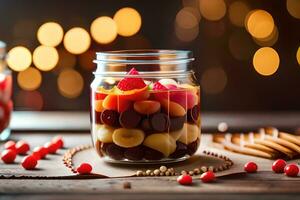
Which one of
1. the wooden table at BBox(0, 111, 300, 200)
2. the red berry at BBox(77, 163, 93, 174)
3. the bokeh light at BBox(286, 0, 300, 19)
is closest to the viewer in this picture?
the wooden table at BBox(0, 111, 300, 200)

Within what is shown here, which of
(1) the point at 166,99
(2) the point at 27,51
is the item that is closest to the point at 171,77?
(1) the point at 166,99

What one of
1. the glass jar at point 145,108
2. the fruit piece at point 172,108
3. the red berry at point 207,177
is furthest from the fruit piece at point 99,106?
the red berry at point 207,177

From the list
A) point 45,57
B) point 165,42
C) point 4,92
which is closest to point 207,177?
point 4,92

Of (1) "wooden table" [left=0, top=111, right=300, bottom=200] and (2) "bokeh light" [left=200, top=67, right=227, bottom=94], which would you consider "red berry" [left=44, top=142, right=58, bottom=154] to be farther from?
(2) "bokeh light" [left=200, top=67, right=227, bottom=94]

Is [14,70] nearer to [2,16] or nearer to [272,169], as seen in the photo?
[2,16]

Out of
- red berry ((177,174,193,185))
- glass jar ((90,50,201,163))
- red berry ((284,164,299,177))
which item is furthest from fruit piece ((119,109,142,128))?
red berry ((284,164,299,177))

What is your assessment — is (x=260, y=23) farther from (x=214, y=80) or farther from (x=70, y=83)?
(x=70, y=83)

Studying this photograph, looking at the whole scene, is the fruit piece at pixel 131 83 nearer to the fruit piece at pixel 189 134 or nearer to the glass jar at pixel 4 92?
the fruit piece at pixel 189 134
